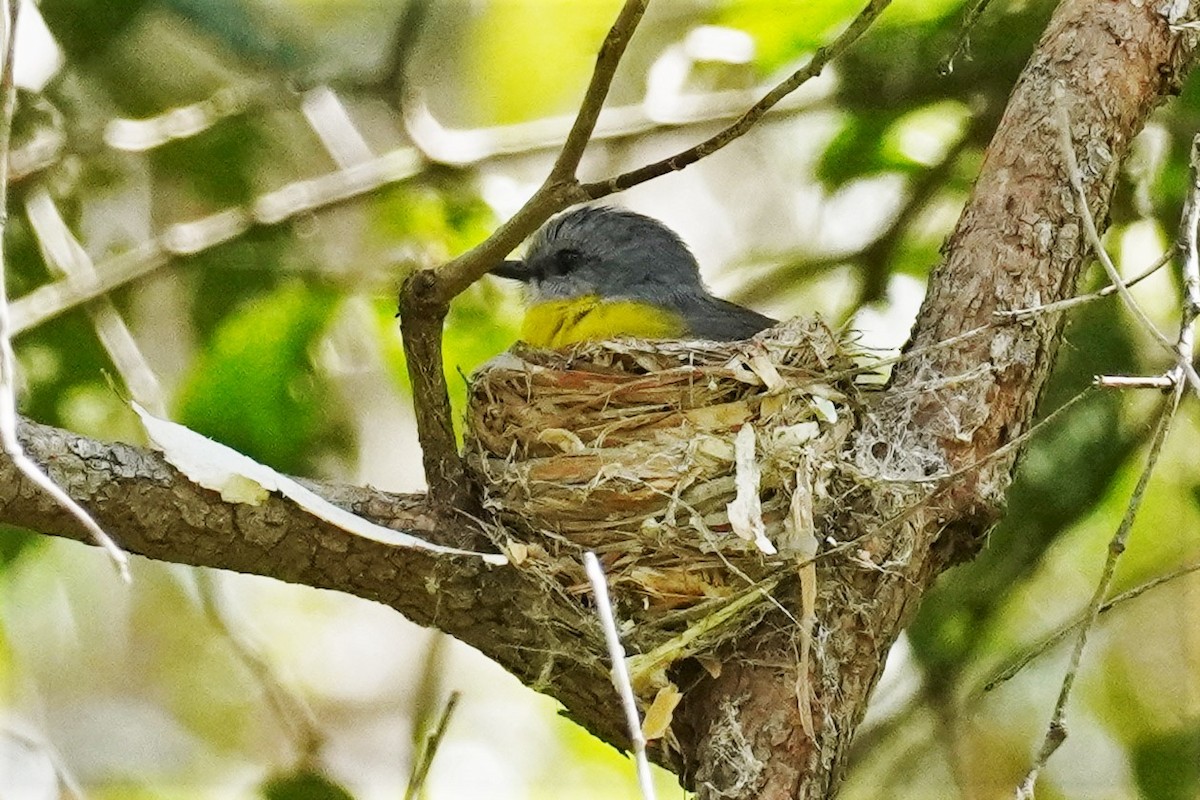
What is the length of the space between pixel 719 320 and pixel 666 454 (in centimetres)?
107

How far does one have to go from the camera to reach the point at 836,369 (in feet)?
10.5

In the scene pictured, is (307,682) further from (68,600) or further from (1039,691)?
(1039,691)

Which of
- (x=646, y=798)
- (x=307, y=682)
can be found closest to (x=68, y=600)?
(x=307, y=682)

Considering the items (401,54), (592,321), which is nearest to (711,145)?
(592,321)

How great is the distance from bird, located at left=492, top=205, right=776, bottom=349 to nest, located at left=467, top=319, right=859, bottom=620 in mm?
661

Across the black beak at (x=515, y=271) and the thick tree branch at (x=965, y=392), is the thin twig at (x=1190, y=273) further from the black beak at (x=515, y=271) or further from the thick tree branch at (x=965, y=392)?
the black beak at (x=515, y=271)

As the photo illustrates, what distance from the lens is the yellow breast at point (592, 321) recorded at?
4.01 m

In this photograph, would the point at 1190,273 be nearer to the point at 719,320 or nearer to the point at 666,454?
the point at 666,454

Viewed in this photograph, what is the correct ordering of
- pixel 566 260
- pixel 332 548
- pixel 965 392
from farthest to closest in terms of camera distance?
pixel 566 260 → pixel 965 392 → pixel 332 548

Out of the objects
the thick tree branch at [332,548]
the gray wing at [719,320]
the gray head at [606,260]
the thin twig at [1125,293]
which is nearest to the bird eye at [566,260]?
the gray head at [606,260]

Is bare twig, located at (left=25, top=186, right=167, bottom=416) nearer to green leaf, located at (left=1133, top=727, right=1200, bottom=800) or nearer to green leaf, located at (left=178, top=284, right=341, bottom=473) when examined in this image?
green leaf, located at (left=178, top=284, right=341, bottom=473)

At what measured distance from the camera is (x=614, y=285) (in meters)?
4.33

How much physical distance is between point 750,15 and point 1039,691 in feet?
8.66

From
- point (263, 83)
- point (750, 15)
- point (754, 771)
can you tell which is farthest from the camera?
point (263, 83)
